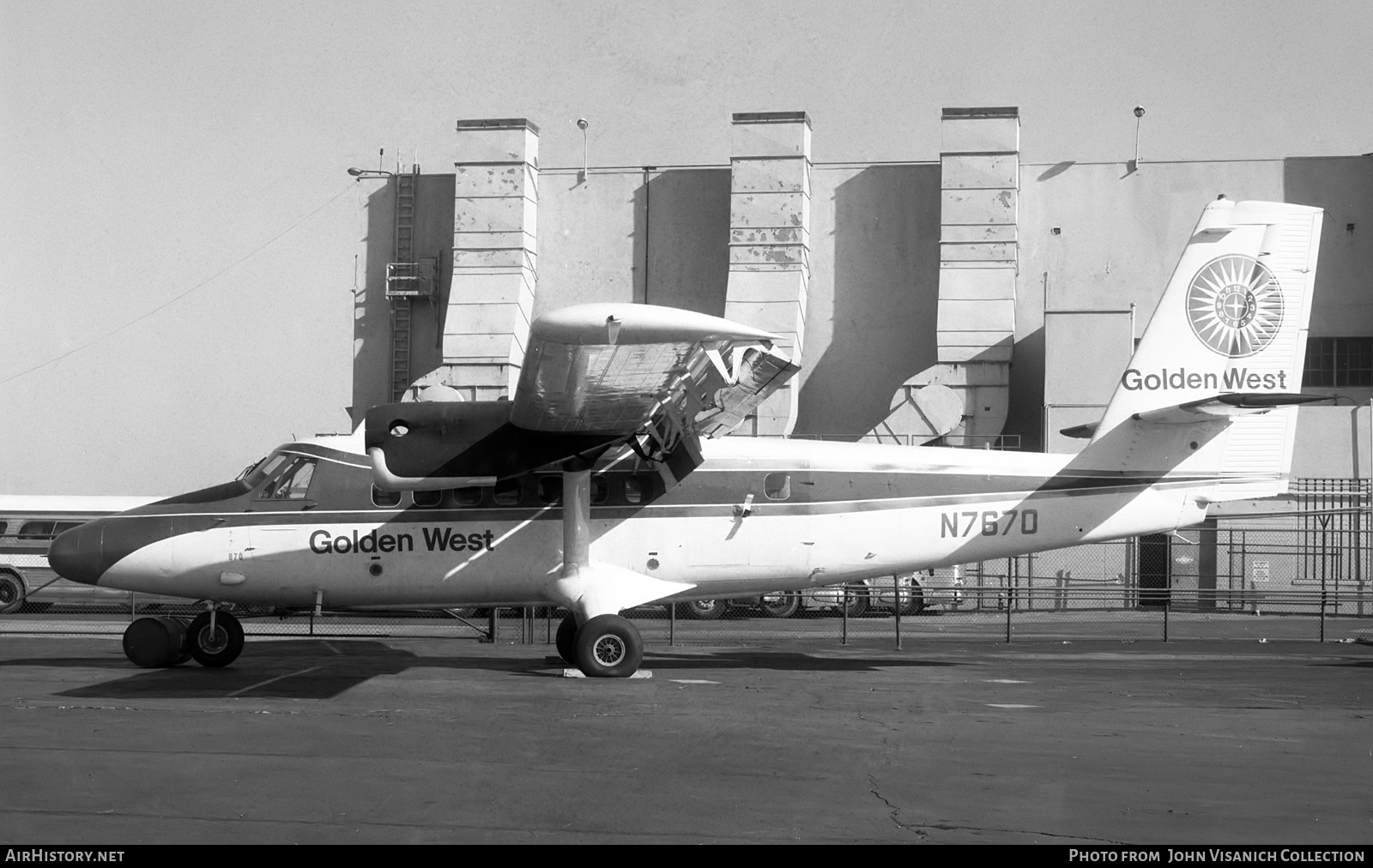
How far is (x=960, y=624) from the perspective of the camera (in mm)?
24531

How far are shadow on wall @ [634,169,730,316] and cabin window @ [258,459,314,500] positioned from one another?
71.7ft

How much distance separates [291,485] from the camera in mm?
14992

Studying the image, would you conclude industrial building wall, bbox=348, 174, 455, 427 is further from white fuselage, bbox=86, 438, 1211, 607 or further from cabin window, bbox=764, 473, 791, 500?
cabin window, bbox=764, 473, 791, 500

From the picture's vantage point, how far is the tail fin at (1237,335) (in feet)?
50.1

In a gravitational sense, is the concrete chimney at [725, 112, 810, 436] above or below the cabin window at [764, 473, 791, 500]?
above

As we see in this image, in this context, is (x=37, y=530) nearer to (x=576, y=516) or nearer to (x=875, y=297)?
(x=576, y=516)

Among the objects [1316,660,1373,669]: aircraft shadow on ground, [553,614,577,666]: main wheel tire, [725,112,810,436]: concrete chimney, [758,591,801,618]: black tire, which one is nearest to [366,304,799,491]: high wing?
[553,614,577,666]: main wheel tire

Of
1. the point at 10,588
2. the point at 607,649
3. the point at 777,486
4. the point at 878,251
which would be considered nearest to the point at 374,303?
the point at 10,588

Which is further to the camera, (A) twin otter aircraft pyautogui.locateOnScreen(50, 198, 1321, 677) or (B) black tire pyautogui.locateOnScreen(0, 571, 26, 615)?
(B) black tire pyautogui.locateOnScreen(0, 571, 26, 615)

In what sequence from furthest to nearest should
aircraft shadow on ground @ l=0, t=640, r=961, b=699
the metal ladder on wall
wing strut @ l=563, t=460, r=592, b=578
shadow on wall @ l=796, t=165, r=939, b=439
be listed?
the metal ladder on wall
shadow on wall @ l=796, t=165, r=939, b=439
wing strut @ l=563, t=460, r=592, b=578
aircraft shadow on ground @ l=0, t=640, r=961, b=699

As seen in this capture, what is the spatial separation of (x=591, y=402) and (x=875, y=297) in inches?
986

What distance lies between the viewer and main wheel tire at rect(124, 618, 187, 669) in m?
14.9

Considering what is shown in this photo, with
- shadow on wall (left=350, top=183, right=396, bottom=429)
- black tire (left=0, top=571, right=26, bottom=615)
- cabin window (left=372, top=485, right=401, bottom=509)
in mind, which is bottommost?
black tire (left=0, top=571, right=26, bottom=615)

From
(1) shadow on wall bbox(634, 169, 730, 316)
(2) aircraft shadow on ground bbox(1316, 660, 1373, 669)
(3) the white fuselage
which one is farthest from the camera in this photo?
(1) shadow on wall bbox(634, 169, 730, 316)
